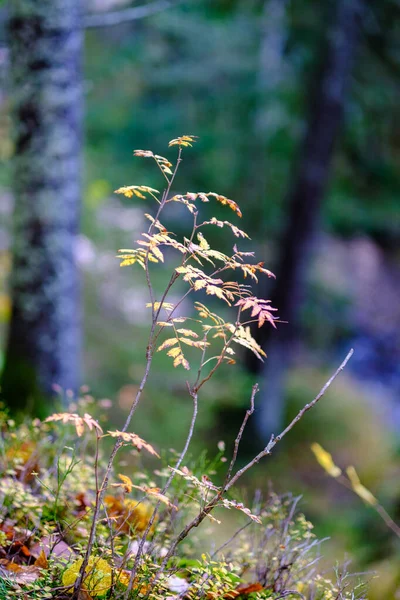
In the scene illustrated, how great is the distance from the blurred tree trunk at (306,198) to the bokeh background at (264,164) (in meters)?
0.02

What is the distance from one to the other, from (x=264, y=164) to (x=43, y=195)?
548cm

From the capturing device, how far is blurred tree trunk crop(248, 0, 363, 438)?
281 inches

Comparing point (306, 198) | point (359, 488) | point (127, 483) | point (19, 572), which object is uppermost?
point (127, 483)

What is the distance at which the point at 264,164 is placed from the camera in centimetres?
877

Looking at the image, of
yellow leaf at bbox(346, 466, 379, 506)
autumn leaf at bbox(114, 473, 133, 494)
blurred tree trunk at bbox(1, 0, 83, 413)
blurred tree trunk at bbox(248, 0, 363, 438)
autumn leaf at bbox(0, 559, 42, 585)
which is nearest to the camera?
autumn leaf at bbox(114, 473, 133, 494)

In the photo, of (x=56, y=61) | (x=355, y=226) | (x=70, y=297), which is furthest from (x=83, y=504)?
(x=355, y=226)

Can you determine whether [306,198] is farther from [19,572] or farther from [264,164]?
[19,572]

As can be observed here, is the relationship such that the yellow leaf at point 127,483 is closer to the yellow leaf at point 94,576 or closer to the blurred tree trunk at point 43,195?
the yellow leaf at point 94,576

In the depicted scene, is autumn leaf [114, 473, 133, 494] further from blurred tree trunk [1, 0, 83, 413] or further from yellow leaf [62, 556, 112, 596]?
blurred tree trunk [1, 0, 83, 413]

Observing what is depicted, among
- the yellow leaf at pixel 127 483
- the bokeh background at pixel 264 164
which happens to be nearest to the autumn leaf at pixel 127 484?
the yellow leaf at pixel 127 483

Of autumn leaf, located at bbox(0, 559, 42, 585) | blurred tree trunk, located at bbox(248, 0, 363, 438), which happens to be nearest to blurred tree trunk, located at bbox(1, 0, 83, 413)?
autumn leaf, located at bbox(0, 559, 42, 585)

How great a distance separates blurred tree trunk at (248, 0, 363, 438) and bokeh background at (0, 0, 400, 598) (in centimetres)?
2

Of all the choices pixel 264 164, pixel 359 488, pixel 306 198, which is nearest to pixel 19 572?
pixel 359 488

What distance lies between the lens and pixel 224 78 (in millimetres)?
8508
